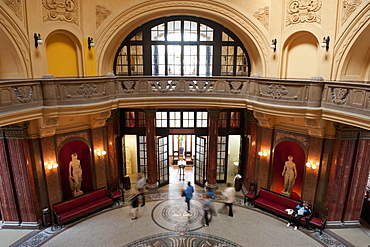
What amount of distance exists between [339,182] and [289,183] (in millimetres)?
1964

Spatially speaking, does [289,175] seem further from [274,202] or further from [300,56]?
[300,56]

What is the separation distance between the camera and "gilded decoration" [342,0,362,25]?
29.6 feet

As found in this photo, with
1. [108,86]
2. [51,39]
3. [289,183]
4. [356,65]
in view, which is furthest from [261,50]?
[51,39]

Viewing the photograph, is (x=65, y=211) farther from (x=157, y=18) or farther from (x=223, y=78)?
(x=157, y=18)

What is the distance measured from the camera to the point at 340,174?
9.89 metres

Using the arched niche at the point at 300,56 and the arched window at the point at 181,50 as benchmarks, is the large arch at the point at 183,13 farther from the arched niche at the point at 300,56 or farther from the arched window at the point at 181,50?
the arched niche at the point at 300,56

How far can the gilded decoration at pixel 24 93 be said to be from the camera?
26.2 ft

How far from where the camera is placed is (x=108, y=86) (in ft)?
34.2

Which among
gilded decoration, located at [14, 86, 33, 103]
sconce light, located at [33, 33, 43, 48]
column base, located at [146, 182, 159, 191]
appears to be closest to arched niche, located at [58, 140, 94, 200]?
column base, located at [146, 182, 159, 191]

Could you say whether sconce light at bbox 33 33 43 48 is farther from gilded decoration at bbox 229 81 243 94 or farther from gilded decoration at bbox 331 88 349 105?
gilded decoration at bbox 331 88 349 105

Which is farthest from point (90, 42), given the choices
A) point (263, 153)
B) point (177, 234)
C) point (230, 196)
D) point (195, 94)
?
point (263, 153)

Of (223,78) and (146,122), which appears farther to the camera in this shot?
(146,122)

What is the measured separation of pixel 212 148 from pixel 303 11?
729 centimetres

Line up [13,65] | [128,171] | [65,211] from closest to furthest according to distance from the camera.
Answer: [13,65], [65,211], [128,171]
